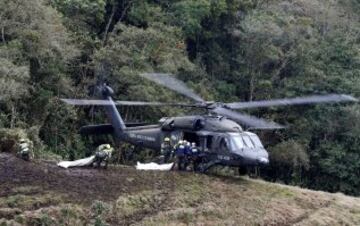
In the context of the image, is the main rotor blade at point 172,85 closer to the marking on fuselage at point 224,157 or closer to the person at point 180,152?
the person at point 180,152

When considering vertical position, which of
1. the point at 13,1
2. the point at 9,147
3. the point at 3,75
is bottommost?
the point at 9,147

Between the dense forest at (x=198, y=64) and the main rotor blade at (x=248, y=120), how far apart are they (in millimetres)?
6573

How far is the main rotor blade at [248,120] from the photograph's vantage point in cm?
1494

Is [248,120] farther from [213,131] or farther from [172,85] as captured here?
[172,85]

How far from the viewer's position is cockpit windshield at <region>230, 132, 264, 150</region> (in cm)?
1645

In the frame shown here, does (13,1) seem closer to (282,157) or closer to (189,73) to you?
(189,73)

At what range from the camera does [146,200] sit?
13664 millimetres

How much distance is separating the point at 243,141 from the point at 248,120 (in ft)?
4.46

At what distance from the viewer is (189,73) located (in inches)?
1216

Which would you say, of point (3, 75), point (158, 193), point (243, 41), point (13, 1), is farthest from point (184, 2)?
point (158, 193)

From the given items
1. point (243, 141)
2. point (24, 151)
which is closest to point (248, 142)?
point (243, 141)

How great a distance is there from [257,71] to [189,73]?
4.25 meters

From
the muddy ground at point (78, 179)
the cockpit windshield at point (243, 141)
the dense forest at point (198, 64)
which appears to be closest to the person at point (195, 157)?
the muddy ground at point (78, 179)

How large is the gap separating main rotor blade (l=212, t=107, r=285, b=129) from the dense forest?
259 inches
